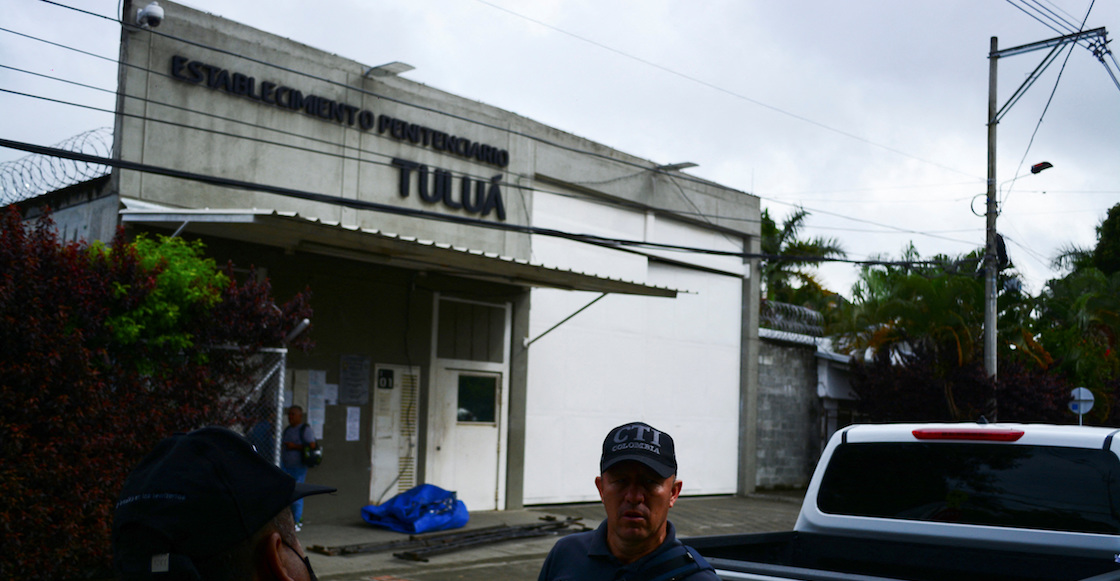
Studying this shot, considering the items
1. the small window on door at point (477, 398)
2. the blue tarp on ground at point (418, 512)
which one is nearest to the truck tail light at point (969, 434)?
the blue tarp on ground at point (418, 512)

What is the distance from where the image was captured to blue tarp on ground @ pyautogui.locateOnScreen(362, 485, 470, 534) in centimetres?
1438

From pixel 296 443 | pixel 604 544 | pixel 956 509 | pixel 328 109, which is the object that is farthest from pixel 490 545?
pixel 604 544

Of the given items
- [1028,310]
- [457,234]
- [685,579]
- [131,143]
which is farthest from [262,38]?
[1028,310]

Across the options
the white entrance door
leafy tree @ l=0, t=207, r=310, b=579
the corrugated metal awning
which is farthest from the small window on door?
leafy tree @ l=0, t=207, r=310, b=579

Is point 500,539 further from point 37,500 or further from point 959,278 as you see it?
point 959,278

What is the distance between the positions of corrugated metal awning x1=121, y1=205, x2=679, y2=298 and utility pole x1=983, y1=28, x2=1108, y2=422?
276 inches

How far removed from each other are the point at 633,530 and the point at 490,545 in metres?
11.1

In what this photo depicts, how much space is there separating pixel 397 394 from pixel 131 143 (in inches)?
216

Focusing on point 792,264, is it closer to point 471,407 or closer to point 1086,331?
point 1086,331

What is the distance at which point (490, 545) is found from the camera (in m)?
13.9

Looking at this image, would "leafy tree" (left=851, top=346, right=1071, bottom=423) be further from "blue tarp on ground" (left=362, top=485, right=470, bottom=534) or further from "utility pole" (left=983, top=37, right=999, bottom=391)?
"blue tarp on ground" (left=362, top=485, right=470, bottom=534)

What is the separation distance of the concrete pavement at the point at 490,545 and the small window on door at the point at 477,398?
1.58 meters

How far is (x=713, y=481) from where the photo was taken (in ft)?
72.8

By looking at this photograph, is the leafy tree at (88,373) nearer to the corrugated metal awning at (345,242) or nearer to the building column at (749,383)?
the corrugated metal awning at (345,242)
